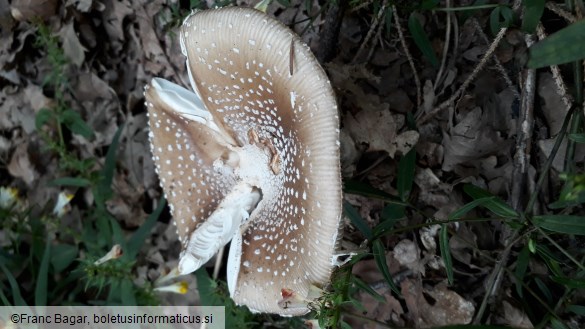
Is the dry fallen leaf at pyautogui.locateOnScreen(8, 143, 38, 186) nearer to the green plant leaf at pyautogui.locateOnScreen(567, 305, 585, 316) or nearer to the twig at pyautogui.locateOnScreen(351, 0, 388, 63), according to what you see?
the twig at pyautogui.locateOnScreen(351, 0, 388, 63)

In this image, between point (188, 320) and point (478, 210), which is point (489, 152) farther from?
point (188, 320)

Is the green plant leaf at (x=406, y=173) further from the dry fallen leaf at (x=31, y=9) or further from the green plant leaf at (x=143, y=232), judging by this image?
the dry fallen leaf at (x=31, y=9)

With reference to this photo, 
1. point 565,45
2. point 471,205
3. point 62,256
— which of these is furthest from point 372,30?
point 62,256

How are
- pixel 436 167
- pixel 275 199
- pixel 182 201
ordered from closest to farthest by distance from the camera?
pixel 275 199
pixel 436 167
pixel 182 201

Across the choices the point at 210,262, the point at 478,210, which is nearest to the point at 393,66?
the point at 478,210

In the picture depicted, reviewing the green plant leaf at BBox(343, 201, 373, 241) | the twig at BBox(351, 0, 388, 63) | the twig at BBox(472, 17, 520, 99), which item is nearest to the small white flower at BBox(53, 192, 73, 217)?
the green plant leaf at BBox(343, 201, 373, 241)

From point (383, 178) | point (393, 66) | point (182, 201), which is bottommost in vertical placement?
point (182, 201)

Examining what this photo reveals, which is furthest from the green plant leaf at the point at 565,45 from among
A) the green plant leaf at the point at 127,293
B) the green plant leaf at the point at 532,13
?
the green plant leaf at the point at 127,293

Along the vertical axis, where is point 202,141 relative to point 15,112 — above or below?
above
